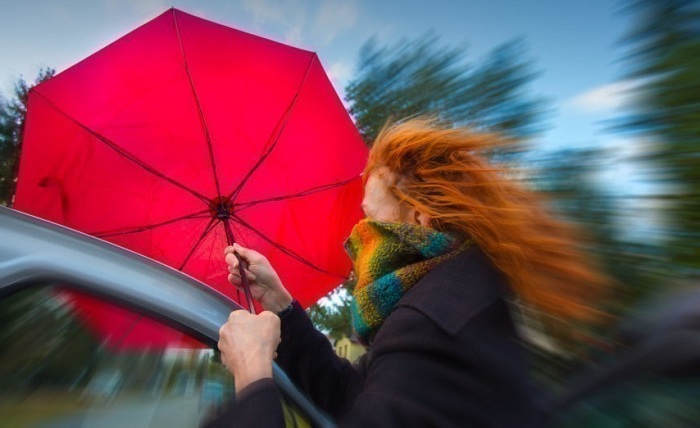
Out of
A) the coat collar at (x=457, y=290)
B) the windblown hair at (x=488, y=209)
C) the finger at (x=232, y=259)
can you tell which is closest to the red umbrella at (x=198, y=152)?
the finger at (x=232, y=259)

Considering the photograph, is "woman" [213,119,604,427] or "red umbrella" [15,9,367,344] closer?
"woman" [213,119,604,427]

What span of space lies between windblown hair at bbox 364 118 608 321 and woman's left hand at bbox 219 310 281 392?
464 mm

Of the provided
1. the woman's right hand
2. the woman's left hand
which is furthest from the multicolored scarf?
the woman's right hand

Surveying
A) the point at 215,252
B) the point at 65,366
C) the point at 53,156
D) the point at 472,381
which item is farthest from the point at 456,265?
the point at 53,156

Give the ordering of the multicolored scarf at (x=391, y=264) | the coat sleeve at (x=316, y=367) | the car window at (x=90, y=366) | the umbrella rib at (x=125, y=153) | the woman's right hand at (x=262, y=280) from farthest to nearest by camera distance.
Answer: the umbrella rib at (x=125, y=153) → the woman's right hand at (x=262, y=280) → the coat sleeve at (x=316, y=367) → the multicolored scarf at (x=391, y=264) → the car window at (x=90, y=366)


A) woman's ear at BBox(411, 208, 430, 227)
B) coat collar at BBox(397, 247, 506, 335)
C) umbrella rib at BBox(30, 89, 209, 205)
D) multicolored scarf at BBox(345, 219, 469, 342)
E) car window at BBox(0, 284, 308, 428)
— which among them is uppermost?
umbrella rib at BBox(30, 89, 209, 205)

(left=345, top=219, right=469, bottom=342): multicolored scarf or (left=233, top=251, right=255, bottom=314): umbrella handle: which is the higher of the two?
(left=233, top=251, right=255, bottom=314): umbrella handle

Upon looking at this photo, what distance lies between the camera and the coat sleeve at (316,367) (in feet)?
4.27

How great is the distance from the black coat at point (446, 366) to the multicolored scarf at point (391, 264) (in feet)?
0.14

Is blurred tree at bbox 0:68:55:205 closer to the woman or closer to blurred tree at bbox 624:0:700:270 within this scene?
the woman

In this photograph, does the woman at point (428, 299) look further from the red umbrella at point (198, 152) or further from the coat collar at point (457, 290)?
the red umbrella at point (198, 152)

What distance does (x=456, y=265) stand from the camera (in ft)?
3.24

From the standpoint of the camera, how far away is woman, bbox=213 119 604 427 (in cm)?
81

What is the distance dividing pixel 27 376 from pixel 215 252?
4.22ft
